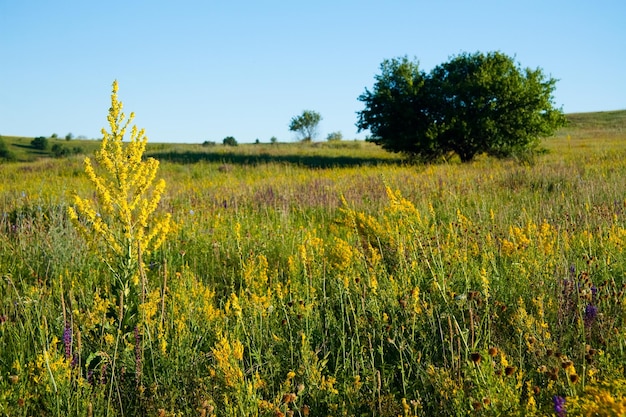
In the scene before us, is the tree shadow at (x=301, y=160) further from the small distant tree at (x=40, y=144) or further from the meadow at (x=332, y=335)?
the small distant tree at (x=40, y=144)

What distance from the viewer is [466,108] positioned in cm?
2162

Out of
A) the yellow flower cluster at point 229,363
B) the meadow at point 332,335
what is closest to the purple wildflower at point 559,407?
the meadow at point 332,335

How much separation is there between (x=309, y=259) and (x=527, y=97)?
66.7 ft

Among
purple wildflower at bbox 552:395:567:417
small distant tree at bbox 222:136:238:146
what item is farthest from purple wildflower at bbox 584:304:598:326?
small distant tree at bbox 222:136:238:146

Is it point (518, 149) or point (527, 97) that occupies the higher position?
point (527, 97)

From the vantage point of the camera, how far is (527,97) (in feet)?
69.2

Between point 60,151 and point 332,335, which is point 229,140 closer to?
point 60,151

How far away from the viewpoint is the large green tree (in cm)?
2095

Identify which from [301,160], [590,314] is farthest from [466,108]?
[590,314]

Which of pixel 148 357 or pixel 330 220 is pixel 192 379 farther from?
pixel 330 220

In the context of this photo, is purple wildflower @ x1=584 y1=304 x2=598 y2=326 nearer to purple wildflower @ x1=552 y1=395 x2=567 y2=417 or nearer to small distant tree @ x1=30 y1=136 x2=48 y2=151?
purple wildflower @ x1=552 y1=395 x2=567 y2=417

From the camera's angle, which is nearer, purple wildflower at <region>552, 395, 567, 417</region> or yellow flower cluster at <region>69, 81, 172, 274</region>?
purple wildflower at <region>552, 395, 567, 417</region>

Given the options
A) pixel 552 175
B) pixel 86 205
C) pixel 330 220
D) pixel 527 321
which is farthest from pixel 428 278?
pixel 552 175

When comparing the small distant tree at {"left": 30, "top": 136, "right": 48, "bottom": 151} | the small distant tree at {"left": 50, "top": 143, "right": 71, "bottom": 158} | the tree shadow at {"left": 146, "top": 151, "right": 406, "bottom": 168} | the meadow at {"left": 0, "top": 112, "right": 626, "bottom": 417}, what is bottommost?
the meadow at {"left": 0, "top": 112, "right": 626, "bottom": 417}
